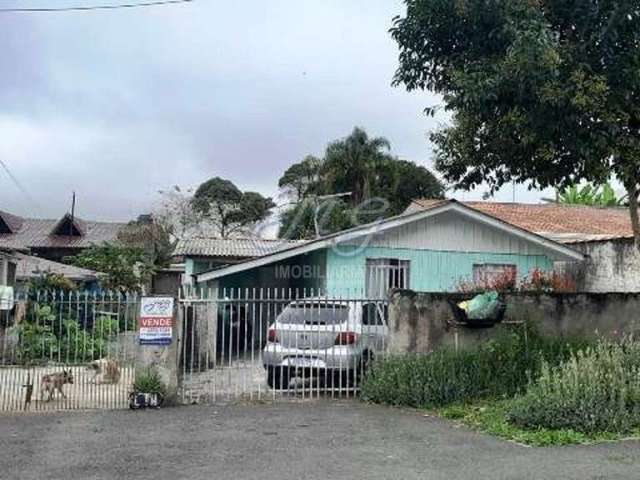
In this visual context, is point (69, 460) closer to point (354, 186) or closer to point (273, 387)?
point (273, 387)

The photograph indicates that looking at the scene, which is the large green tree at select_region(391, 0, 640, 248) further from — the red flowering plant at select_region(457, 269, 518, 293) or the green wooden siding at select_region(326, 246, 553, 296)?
the green wooden siding at select_region(326, 246, 553, 296)

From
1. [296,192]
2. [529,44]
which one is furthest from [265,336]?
[296,192]

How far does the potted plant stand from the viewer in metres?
9.93

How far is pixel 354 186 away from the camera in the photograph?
121ft

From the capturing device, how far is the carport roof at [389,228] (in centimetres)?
1527

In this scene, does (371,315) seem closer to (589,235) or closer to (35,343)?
(35,343)

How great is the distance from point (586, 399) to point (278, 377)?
15.2 ft

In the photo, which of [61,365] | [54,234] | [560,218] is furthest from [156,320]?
[54,234]

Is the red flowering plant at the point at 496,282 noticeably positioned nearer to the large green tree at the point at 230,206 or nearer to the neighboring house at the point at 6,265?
the neighboring house at the point at 6,265

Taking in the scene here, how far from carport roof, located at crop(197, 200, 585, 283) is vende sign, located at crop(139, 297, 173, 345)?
16.1ft

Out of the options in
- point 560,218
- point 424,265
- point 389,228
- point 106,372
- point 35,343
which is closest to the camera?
point 106,372

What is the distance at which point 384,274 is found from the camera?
1664cm

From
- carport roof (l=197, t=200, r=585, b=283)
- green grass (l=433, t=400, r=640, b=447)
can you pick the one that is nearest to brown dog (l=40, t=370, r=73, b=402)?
carport roof (l=197, t=200, r=585, b=283)

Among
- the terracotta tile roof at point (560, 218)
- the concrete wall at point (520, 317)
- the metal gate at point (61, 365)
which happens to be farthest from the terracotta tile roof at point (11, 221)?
the concrete wall at point (520, 317)
